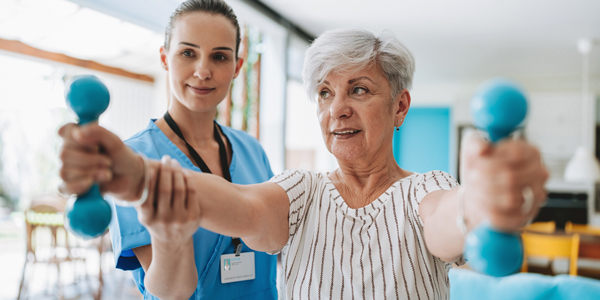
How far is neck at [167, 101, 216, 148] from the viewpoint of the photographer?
4.65ft

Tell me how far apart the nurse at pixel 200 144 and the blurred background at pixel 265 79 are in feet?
4.76

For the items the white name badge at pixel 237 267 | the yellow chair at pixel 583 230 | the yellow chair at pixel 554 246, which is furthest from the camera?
the yellow chair at pixel 583 230

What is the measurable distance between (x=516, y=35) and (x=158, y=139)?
5.11 m

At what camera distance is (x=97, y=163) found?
0.52 m

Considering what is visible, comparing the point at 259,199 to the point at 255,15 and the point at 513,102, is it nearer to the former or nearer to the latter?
the point at 513,102

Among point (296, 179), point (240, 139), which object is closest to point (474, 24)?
point (240, 139)

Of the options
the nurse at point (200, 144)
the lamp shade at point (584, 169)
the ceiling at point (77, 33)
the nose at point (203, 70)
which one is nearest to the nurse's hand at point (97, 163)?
the nurse at point (200, 144)

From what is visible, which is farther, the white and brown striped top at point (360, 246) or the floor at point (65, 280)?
the floor at point (65, 280)

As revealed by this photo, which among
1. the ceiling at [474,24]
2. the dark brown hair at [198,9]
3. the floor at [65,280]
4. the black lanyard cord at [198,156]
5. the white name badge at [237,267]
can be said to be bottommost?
the floor at [65,280]

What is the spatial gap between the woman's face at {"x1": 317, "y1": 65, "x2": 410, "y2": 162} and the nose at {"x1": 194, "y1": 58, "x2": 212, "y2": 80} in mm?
371

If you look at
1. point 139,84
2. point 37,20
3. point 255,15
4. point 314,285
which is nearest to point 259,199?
point 314,285

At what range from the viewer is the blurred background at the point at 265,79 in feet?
13.8

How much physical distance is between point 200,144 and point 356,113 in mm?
607

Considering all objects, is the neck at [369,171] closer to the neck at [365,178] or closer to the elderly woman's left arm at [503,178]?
the neck at [365,178]
